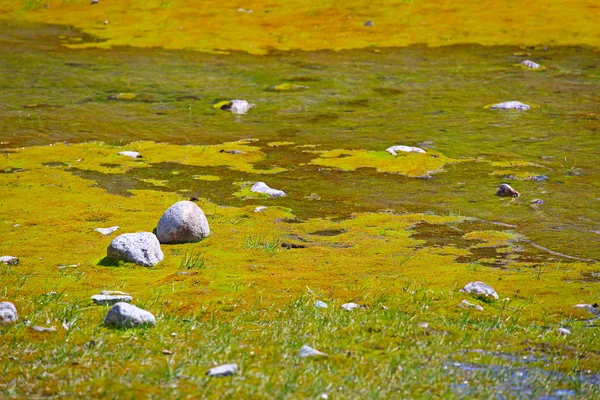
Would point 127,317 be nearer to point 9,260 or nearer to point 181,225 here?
point 9,260

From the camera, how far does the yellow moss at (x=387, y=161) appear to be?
20.2m

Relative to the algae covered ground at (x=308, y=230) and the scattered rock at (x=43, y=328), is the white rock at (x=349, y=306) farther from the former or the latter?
the scattered rock at (x=43, y=328)

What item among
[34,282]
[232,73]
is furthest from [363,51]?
[34,282]

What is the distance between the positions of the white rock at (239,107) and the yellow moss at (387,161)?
272 inches

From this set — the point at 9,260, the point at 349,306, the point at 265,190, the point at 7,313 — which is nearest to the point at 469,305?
the point at 349,306

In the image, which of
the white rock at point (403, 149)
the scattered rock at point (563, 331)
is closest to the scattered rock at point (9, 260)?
the scattered rock at point (563, 331)

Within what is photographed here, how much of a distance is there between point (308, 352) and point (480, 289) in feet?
10.8

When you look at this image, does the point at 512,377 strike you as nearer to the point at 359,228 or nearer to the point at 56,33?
the point at 359,228

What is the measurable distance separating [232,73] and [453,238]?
913 inches

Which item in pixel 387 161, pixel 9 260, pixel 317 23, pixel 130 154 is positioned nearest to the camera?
pixel 9 260

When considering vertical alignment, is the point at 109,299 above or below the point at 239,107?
above

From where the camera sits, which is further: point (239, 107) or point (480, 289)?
point (239, 107)

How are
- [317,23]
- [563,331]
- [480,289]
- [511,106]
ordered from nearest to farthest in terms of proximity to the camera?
[563,331] → [480,289] → [511,106] → [317,23]

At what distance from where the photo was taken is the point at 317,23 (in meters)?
49.5
